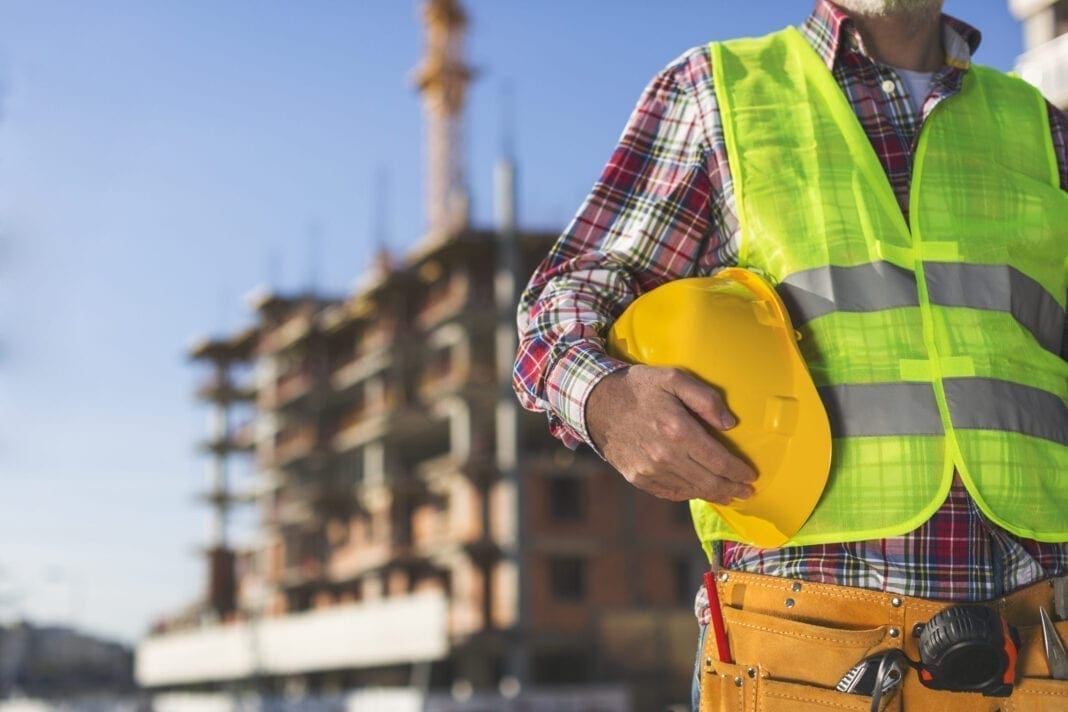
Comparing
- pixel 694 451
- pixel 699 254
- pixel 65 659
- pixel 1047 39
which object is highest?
pixel 1047 39

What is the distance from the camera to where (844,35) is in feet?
7.11

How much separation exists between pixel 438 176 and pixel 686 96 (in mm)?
65373

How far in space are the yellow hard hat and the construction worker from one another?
0.10 feet

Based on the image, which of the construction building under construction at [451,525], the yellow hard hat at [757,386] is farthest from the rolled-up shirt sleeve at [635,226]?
the construction building under construction at [451,525]

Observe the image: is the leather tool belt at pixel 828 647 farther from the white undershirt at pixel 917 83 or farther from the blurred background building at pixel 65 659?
the blurred background building at pixel 65 659

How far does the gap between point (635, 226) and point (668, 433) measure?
1.55 feet

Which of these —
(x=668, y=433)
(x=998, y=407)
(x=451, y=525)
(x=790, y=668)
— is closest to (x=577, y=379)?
(x=668, y=433)

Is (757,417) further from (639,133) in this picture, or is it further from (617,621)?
(617,621)

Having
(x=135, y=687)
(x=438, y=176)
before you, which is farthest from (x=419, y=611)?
(x=135, y=687)

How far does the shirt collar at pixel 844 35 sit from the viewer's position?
216 centimetres

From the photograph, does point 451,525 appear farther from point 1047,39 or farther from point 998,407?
point 998,407

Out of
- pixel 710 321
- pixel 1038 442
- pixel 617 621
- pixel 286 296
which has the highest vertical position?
pixel 286 296

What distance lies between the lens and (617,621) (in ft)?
124

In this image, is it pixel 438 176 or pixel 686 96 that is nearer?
pixel 686 96
